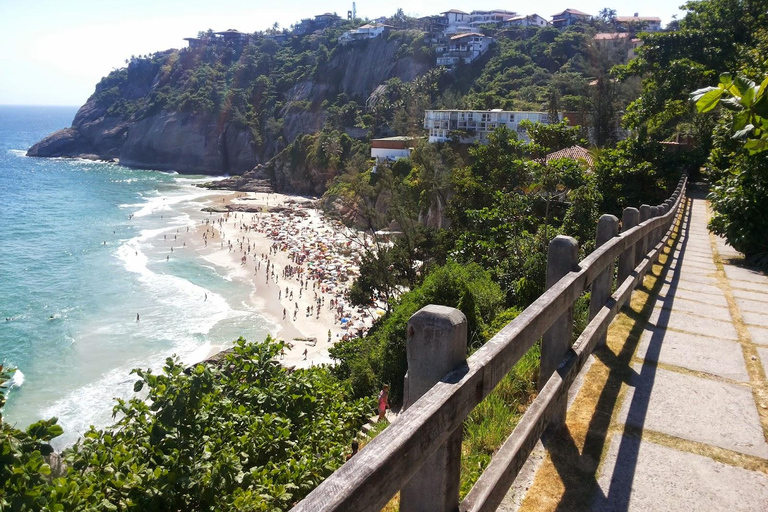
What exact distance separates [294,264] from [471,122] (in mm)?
26530

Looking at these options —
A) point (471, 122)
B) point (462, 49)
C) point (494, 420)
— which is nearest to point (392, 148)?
point (471, 122)

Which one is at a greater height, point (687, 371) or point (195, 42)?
point (195, 42)

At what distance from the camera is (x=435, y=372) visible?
176cm

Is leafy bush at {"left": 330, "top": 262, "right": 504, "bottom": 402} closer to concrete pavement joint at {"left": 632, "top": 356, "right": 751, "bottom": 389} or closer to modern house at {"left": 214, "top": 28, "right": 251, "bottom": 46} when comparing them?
concrete pavement joint at {"left": 632, "top": 356, "right": 751, "bottom": 389}

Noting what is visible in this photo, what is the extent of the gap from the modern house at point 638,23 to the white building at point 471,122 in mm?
48134

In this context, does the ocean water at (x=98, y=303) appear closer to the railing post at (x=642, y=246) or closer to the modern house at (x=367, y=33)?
the railing post at (x=642, y=246)

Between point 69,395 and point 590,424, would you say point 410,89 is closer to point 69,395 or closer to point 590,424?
point 69,395

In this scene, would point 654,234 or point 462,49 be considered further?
point 462,49

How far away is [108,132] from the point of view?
368 feet

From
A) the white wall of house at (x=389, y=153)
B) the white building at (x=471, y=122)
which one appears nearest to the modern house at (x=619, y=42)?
the white building at (x=471, y=122)

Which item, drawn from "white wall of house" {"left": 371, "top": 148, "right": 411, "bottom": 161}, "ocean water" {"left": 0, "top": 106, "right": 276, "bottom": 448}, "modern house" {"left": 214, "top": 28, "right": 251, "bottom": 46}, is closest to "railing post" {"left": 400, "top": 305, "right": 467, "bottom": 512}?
"ocean water" {"left": 0, "top": 106, "right": 276, "bottom": 448}

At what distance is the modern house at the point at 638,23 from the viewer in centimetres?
9062

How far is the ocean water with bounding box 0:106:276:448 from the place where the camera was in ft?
Answer: 71.8

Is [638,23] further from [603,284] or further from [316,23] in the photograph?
[603,284]
